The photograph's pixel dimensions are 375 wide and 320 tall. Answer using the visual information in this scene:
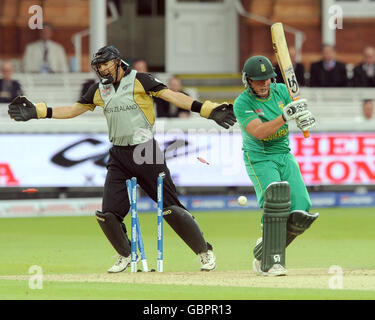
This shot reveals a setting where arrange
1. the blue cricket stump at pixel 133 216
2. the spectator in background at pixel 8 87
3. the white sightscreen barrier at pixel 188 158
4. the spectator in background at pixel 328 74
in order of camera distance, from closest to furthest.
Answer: the blue cricket stump at pixel 133 216
the white sightscreen barrier at pixel 188 158
the spectator in background at pixel 8 87
the spectator in background at pixel 328 74

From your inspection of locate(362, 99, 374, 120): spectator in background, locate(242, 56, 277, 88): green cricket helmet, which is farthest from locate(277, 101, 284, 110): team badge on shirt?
locate(362, 99, 374, 120): spectator in background

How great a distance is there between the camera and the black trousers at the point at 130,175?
1114 centimetres

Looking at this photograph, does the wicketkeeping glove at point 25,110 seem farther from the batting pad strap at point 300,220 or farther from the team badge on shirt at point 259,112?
the batting pad strap at point 300,220

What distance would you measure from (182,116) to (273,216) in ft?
30.7

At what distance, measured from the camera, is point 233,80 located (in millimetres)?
23391

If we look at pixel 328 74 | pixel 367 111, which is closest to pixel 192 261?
pixel 367 111

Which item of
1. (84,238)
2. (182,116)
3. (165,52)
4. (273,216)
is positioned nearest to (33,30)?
(165,52)

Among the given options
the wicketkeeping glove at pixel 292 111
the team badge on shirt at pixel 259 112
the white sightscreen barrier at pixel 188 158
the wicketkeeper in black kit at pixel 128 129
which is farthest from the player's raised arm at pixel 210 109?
the white sightscreen barrier at pixel 188 158

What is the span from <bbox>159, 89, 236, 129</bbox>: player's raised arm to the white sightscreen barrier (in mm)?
7151

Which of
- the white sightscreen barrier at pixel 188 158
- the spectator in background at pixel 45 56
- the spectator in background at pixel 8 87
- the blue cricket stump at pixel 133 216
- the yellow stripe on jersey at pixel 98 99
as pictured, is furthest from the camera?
the spectator in background at pixel 45 56

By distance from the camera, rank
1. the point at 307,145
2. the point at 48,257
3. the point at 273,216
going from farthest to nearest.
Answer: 1. the point at 307,145
2. the point at 48,257
3. the point at 273,216

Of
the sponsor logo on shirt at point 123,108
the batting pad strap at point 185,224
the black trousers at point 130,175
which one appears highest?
the sponsor logo on shirt at point 123,108

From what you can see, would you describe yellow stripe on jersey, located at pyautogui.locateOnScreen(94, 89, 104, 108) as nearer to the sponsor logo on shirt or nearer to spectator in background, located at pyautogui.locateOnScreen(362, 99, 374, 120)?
the sponsor logo on shirt

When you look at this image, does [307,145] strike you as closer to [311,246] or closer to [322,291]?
[311,246]
